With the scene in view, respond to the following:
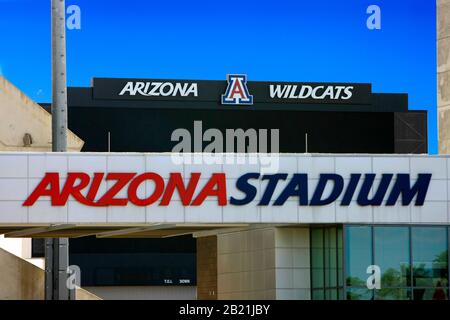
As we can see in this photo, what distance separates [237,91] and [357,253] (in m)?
57.7

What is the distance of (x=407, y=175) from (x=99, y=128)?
5802 centimetres

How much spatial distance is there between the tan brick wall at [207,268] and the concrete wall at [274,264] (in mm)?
2294

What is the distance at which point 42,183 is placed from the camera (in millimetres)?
36281

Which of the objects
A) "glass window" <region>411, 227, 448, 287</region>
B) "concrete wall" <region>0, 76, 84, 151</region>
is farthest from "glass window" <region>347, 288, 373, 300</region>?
"concrete wall" <region>0, 76, 84, 151</region>

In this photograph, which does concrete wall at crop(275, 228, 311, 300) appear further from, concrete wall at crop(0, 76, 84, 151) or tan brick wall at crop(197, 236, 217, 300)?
concrete wall at crop(0, 76, 84, 151)

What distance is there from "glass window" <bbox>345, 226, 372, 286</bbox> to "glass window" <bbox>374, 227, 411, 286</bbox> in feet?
0.92

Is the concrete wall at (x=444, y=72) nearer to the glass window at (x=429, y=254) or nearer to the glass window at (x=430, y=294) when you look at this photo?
the glass window at (x=429, y=254)

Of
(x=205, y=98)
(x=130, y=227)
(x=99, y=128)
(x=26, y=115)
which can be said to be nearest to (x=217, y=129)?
(x=205, y=98)

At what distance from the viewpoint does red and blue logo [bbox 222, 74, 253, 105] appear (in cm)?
9362

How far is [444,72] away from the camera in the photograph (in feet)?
191

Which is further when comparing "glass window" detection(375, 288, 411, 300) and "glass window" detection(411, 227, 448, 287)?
"glass window" detection(411, 227, 448, 287)

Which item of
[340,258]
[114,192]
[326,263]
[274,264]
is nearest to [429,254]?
[340,258]

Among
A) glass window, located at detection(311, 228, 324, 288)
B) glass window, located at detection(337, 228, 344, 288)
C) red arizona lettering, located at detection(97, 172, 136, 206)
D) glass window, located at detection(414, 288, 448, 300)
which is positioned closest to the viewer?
red arizona lettering, located at detection(97, 172, 136, 206)
